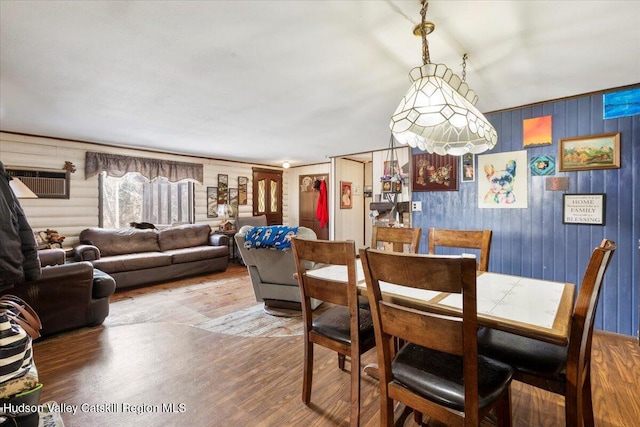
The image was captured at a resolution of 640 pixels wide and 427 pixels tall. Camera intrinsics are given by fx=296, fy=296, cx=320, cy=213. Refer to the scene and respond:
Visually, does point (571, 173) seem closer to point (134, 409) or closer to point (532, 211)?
point (532, 211)

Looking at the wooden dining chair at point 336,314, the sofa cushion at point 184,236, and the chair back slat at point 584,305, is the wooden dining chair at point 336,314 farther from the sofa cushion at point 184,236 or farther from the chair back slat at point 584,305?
the sofa cushion at point 184,236

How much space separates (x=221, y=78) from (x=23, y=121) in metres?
2.97

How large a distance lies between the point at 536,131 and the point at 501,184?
1.98 ft

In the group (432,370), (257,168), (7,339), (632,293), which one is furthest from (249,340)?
(257,168)

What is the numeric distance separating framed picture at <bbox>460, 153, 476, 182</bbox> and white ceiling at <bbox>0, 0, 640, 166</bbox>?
1.76 ft

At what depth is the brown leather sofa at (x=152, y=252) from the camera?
4152 millimetres

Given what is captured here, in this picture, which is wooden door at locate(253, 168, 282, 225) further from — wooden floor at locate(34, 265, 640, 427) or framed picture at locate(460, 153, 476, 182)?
framed picture at locate(460, 153, 476, 182)

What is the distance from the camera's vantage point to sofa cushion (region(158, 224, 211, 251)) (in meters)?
5.11

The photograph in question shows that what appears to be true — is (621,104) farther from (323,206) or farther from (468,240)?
(323,206)

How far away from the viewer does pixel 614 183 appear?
2.62m

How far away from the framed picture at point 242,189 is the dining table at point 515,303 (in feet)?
17.6

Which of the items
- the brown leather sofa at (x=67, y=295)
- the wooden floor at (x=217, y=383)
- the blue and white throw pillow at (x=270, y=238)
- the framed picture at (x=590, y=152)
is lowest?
the wooden floor at (x=217, y=383)

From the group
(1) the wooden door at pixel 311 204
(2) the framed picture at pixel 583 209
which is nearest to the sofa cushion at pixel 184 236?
(1) the wooden door at pixel 311 204

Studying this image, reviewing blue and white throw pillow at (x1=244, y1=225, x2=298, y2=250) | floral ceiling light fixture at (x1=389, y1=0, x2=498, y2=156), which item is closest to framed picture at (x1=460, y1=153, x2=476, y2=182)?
floral ceiling light fixture at (x1=389, y1=0, x2=498, y2=156)
